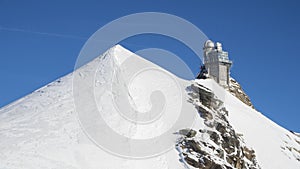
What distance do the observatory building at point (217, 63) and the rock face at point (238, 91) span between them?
2.14m

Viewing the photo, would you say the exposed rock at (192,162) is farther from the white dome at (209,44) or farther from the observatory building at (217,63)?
the white dome at (209,44)

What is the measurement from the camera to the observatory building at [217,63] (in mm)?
119750

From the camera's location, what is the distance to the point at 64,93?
189ft

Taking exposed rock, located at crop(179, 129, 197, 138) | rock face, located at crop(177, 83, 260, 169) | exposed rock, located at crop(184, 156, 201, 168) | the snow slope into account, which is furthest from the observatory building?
exposed rock, located at crop(184, 156, 201, 168)

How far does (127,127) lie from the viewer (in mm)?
48281

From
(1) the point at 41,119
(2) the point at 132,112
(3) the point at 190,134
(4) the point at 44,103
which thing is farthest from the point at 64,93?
(3) the point at 190,134

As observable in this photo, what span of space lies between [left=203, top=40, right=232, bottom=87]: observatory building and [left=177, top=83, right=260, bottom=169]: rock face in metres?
57.1

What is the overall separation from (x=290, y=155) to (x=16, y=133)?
41901 mm

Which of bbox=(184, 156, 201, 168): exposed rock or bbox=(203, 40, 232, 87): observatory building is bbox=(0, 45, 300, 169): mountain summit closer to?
bbox=(184, 156, 201, 168): exposed rock

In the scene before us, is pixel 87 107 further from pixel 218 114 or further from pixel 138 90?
pixel 218 114

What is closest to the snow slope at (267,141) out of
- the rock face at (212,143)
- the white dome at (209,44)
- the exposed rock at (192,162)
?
the rock face at (212,143)

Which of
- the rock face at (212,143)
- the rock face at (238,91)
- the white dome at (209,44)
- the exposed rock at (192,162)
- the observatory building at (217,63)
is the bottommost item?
the exposed rock at (192,162)

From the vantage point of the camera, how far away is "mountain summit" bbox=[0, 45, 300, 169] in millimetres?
42438

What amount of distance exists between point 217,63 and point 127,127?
76908 millimetres
